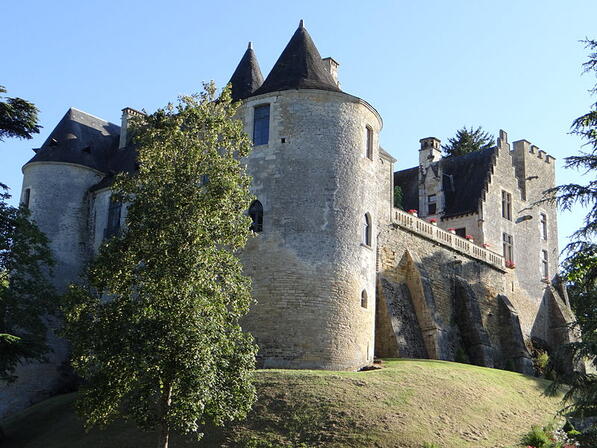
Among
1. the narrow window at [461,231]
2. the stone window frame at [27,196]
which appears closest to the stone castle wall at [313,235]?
the stone window frame at [27,196]

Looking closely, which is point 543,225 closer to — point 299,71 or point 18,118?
point 299,71

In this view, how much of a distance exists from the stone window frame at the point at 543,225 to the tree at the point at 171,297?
29.4 metres

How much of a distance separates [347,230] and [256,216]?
9.90ft

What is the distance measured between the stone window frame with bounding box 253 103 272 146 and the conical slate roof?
547 millimetres

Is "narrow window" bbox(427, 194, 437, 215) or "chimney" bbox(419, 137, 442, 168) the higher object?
"chimney" bbox(419, 137, 442, 168)

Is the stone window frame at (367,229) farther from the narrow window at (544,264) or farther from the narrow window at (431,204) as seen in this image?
the narrow window at (544,264)

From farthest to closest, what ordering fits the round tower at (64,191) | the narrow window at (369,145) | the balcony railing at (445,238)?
the round tower at (64,191), the balcony railing at (445,238), the narrow window at (369,145)

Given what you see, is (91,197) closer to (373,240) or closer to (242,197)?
(373,240)

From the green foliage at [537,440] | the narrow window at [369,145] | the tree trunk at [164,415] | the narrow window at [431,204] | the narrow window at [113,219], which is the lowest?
the green foliage at [537,440]

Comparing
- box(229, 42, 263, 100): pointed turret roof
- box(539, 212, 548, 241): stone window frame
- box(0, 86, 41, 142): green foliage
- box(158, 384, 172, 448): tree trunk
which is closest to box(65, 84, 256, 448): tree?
box(158, 384, 172, 448): tree trunk

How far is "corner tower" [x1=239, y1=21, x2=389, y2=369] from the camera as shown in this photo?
24469 mm

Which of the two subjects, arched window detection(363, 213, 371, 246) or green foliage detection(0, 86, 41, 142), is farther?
arched window detection(363, 213, 371, 246)

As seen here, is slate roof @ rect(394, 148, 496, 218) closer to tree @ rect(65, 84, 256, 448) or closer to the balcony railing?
the balcony railing

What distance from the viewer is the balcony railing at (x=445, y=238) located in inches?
1284
